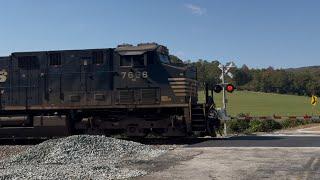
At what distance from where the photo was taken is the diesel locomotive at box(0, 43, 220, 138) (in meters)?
18.8

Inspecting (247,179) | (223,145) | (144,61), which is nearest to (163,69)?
(144,61)

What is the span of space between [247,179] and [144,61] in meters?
9.78

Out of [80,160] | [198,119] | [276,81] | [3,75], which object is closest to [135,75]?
[198,119]

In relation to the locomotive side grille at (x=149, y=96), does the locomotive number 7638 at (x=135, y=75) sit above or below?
above

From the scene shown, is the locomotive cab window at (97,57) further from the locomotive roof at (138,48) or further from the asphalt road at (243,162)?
the asphalt road at (243,162)

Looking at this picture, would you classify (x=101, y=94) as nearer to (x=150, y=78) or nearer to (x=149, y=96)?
(x=149, y=96)

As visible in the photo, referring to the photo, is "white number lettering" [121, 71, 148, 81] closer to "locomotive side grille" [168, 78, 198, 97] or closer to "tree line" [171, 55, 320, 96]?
"locomotive side grille" [168, 78, 198, 97]

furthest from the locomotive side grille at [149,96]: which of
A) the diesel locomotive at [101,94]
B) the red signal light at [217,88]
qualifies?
the red signal light at [217,88]

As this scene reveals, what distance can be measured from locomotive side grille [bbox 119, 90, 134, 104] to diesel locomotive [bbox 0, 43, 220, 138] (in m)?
0.01

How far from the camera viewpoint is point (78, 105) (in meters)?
19.5

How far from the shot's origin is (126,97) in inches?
751

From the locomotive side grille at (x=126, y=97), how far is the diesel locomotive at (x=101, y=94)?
0.01 meters

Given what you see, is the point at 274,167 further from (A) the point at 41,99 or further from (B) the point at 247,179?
(A) the point at 41,99

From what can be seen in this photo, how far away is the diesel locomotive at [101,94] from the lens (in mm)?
18766
